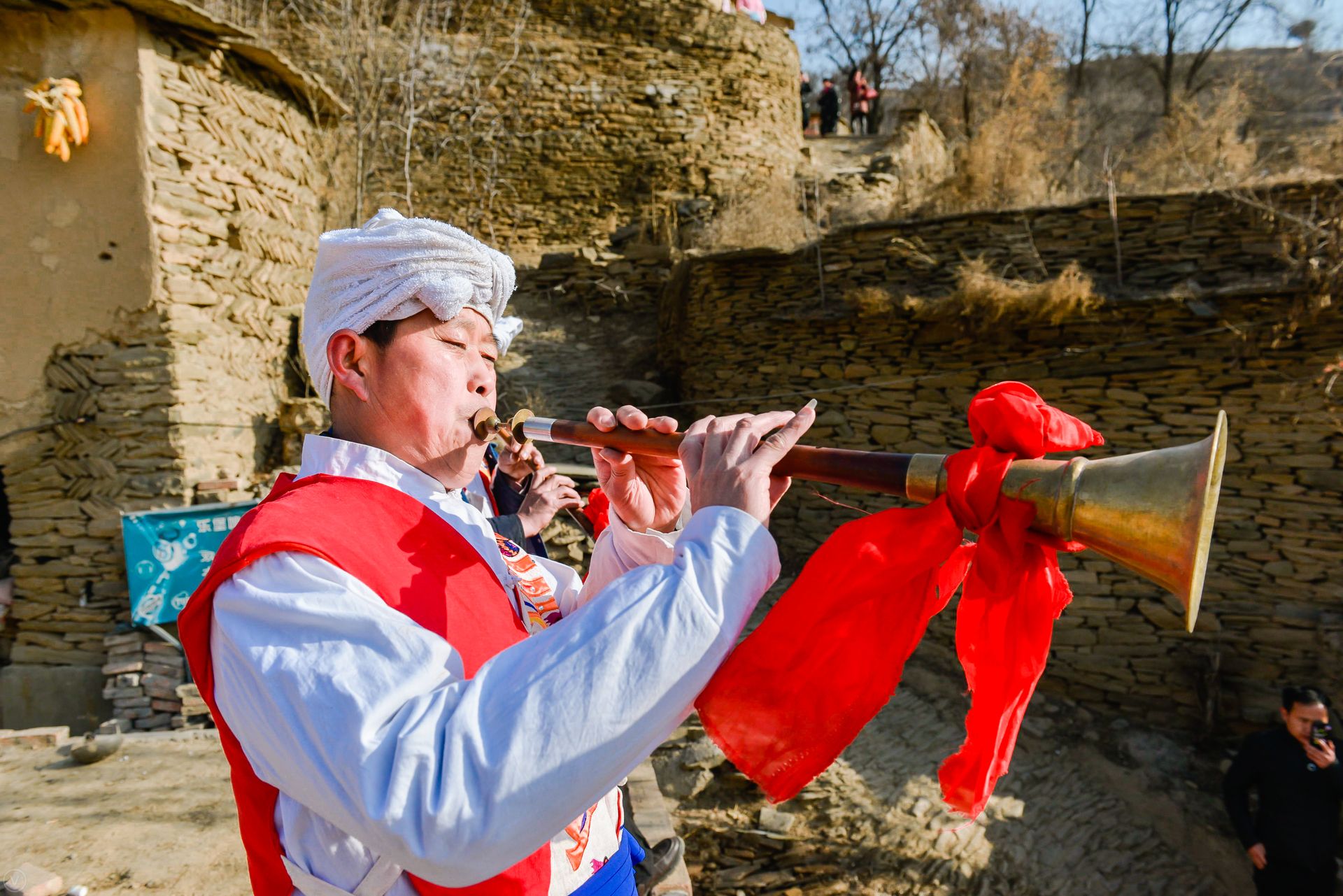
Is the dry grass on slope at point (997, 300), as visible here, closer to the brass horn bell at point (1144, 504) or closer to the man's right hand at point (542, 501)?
the man's right hand at point (542, 501)

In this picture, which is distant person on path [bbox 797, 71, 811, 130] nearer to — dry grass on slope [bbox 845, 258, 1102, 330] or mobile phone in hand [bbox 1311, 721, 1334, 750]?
dry grass on slope [bbox 845, 258, 1102, 330]

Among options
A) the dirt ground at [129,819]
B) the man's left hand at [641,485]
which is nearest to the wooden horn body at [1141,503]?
the man's left hand at [641,485]

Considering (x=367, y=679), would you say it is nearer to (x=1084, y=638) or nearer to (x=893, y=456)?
(x=893, y=456)

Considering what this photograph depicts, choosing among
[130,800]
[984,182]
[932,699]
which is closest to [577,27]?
[984,182]

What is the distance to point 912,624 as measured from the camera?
114cm

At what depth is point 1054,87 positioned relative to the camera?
48.2ft

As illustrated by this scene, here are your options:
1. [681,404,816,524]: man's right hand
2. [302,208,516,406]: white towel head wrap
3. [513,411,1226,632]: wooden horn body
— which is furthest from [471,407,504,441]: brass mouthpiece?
[513,411,1226,632]: wooden horn body

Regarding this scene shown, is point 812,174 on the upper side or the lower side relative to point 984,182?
upper

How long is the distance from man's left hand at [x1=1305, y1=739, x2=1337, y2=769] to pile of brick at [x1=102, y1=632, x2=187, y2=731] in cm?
734

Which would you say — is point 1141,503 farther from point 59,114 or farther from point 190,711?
point 59,114

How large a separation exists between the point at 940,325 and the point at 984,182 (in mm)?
3211

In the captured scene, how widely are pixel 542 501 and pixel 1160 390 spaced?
599 centimetres

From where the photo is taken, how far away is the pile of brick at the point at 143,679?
5941mm

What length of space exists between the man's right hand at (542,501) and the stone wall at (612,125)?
9.74 metres
